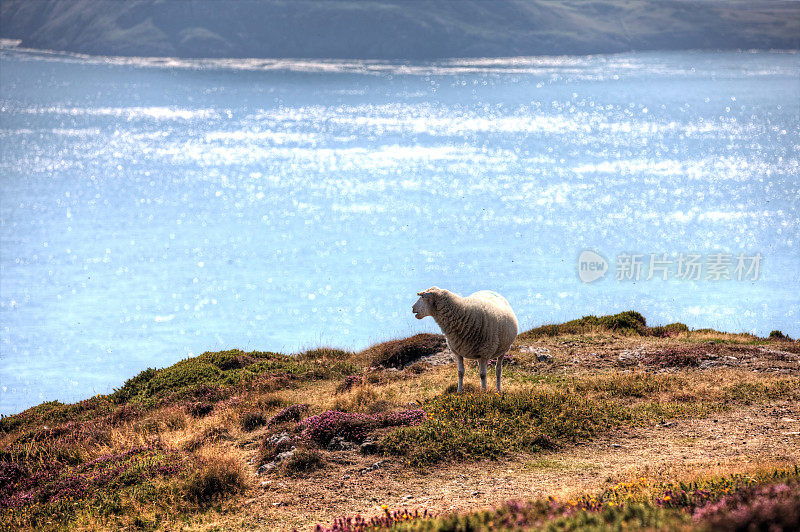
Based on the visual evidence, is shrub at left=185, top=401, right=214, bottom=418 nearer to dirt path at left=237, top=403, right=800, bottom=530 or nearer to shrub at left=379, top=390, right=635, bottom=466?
dirt path at left=237, top=403, right=800, bottom=530

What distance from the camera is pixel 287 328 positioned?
241 ft

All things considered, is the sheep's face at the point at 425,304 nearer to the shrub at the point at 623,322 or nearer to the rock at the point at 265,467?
the rock at the point at 265,467

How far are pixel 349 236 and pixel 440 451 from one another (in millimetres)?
90280

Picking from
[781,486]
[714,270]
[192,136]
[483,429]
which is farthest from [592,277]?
[192,136]

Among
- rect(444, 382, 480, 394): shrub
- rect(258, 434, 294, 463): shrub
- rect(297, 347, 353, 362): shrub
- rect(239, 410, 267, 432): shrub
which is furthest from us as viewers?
rect(297, 347, 353, 362): shrub

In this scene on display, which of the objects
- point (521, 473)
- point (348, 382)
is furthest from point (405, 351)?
point (521, 473)

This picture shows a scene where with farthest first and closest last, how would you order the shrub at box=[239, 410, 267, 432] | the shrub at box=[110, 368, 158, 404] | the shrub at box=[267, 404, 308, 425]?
the shrub at box=[110, 368, 158, 404] < the shrub at box=[239, 410, 267, 432] < the shrub at box=[267, 404, 308, 425]

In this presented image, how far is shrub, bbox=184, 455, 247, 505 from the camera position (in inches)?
543

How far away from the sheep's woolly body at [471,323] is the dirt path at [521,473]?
3820 mm

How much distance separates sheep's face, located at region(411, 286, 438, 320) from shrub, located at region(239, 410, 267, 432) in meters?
5.24

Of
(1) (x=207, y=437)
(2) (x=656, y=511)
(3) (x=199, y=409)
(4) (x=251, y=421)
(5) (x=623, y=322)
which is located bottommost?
(3) (x=199, y=409)

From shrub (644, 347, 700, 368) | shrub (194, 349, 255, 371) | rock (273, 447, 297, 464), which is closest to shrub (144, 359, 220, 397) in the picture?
shrub (194, 349, 255, 371)

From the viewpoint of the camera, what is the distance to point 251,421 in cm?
1830

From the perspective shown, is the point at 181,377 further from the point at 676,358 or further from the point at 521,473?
the point at 676,358
